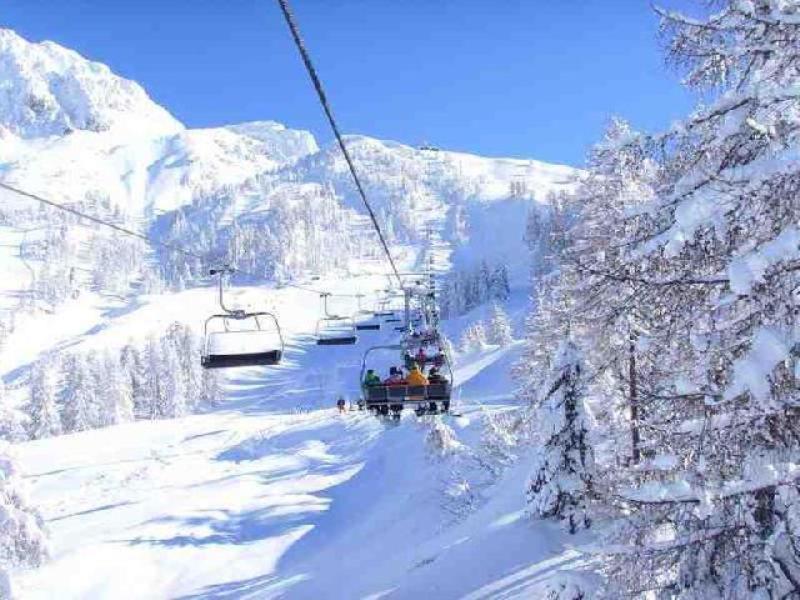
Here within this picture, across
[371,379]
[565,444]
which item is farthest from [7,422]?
[565,444]

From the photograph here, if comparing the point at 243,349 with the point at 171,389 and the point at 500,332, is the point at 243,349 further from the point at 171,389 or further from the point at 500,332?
the point at 171,389

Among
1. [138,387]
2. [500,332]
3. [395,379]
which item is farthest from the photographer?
[138,387]

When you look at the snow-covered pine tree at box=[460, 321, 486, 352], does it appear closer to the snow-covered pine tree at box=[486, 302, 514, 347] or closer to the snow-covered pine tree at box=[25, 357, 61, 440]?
the snow-covered pine tree at box=[486, 302, 514, 347]

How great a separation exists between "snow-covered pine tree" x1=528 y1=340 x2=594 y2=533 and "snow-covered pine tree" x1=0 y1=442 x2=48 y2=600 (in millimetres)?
19221

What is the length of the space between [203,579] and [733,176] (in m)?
35.3

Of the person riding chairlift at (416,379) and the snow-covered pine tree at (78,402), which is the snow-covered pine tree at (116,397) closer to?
the snow-covered pine tree at (78,402)

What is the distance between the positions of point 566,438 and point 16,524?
20392mm

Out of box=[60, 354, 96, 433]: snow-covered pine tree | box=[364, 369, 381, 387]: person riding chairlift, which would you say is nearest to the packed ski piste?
box=[364, 369, 381, 387]: person riding chairlift

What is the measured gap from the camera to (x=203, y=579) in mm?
35188

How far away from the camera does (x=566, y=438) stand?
22.3 metres

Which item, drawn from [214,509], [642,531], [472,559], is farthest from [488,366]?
[642,531]

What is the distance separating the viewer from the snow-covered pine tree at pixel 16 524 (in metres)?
27.7

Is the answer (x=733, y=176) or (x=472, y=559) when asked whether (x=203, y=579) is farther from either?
(x=733, y=176)

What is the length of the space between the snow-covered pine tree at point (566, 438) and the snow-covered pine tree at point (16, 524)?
63.1 ft
